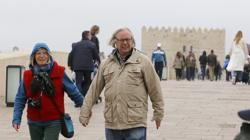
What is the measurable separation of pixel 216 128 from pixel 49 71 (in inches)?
197

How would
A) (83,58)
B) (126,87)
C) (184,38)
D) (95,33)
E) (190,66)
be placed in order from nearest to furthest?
(126,87) → (83,58) → (95,33) → (190,66) → (184,38)

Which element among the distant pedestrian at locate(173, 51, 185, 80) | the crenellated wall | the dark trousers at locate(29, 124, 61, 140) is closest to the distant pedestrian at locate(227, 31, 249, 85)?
the distant pedestrian at locate(173, 51, 185, 80)

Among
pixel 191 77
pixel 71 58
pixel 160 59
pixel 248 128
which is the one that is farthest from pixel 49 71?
pixel 191 77

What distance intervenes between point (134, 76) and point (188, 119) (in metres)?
6.48

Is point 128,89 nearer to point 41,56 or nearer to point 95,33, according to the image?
point 41,56

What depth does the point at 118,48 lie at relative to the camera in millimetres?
6066

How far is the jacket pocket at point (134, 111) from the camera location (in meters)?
6.02

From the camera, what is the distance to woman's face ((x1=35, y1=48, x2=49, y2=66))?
6641 millimetres

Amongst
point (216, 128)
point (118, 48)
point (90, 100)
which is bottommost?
point (216, 128)

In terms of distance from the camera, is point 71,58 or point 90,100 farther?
→ point 71,58

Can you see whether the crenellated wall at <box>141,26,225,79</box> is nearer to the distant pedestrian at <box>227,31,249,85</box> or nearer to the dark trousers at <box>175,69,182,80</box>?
the dark trousers at <box>175,69,182,80</box>

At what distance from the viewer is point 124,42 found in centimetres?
601

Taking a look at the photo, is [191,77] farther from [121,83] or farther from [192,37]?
[192,37]

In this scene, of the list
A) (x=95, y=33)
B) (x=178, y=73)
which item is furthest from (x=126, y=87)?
(x=178, y=73)
